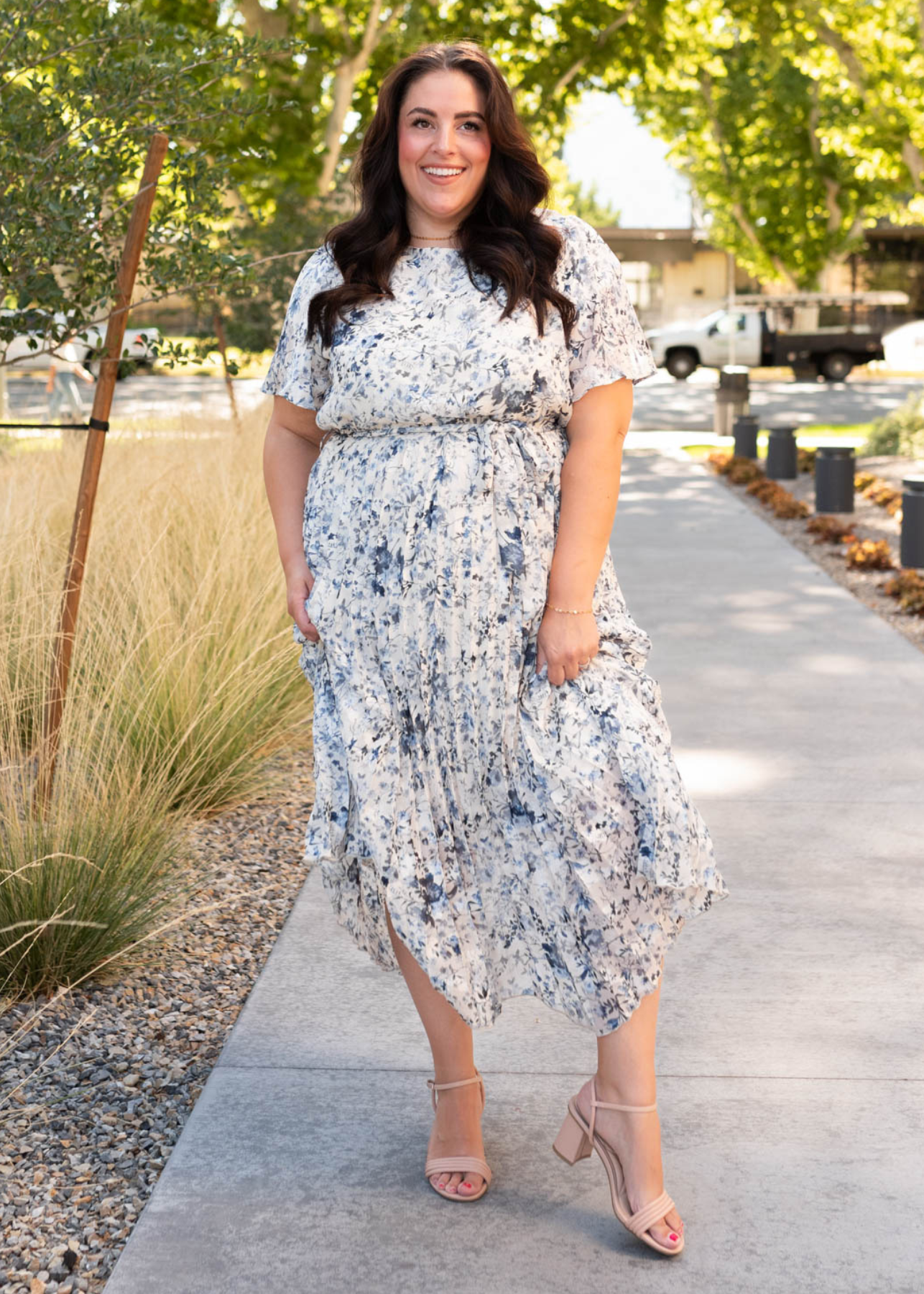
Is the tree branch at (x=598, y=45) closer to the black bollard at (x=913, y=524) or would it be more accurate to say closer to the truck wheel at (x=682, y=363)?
the truck wheel at (x=682, y=363)

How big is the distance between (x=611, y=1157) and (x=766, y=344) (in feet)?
101

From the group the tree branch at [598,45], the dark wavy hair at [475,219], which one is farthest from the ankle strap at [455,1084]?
the tree branch at [598,45]

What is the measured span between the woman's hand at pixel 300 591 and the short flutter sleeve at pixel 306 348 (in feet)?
0.97

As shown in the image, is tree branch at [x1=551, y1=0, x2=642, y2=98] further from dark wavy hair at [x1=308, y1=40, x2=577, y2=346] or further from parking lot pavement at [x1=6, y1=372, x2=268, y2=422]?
dark wavy hair at [x1=308, y1=40, x2=577, y2=346]

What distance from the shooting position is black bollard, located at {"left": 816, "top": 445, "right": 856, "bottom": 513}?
37.8 feet

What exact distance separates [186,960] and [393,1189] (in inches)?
47.8

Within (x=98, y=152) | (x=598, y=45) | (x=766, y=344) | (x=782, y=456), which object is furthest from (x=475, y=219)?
(x=766, y=344)

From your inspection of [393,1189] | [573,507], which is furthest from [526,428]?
[393,1189]

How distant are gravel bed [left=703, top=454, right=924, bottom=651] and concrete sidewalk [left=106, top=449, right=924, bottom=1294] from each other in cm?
311

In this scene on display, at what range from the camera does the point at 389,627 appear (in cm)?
257

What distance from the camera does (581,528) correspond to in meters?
2.56

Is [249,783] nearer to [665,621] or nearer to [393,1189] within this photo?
[393,1189]

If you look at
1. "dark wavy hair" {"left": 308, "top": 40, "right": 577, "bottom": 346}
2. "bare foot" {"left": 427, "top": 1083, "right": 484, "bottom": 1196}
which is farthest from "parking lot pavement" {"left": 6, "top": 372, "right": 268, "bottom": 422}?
"bare foot" {"left": 427, "top": 1083, "right": 484, "bottom": 1196}

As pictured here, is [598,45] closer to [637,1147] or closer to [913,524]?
[913,524]
